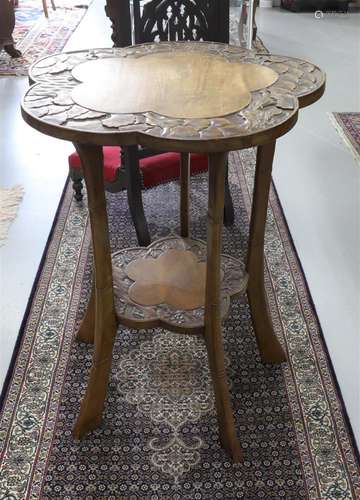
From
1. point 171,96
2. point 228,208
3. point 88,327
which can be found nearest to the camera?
point 171,96

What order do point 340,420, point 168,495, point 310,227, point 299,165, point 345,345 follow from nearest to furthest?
point 168,495 → point 340,420 → point 345,345 → point 310,227 → point 299,165

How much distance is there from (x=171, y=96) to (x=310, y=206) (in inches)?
56.2

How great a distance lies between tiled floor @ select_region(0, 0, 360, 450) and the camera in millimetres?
1941

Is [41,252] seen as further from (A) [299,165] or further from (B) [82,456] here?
(A) [299,165]

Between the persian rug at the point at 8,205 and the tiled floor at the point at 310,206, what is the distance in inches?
1.2

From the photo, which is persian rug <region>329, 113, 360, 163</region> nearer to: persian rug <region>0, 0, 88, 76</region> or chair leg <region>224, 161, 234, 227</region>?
chair leg <region>224, 161, 234, 227</region>

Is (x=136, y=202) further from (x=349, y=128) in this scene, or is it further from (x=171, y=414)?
(x=349, y=128)

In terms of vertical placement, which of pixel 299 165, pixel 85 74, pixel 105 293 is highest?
pixel 85 74

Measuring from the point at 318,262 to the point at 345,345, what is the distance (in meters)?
0.46

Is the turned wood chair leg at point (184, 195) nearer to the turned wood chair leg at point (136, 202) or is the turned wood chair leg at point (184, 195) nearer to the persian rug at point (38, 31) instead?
the turned wood chair leg at point (136, 202)

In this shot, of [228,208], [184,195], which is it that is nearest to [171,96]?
[184,195]

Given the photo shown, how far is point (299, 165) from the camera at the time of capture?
9.78 feet

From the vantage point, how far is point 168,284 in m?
1.67

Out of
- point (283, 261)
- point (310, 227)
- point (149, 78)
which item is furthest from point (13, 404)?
point (310, 227)
